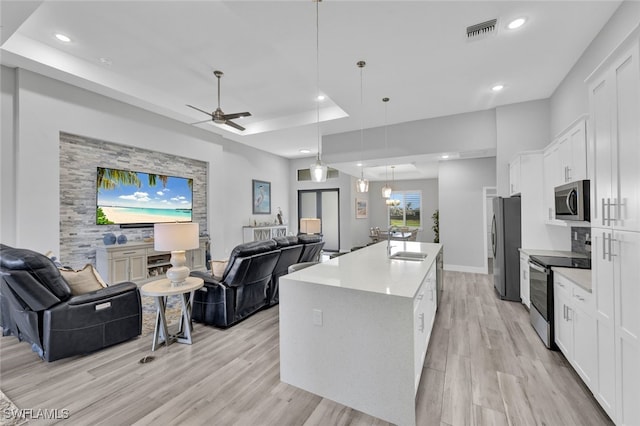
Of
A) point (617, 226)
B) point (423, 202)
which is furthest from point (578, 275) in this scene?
point (423, 202)

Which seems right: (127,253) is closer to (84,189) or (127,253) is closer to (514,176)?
(84,189)

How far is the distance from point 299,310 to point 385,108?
3.81 m

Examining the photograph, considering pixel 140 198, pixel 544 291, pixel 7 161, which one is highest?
pixel 7 161

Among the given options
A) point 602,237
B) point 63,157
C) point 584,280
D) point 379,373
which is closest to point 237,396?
point 379,373

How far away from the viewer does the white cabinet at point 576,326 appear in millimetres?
1917

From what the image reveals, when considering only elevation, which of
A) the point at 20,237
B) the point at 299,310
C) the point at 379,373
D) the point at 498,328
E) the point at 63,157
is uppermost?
the point at 63,157

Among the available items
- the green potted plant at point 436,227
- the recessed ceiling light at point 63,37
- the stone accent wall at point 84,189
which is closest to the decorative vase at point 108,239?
the stone accent wall at point 84,189

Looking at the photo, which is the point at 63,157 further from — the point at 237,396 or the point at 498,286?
the point at 498,286

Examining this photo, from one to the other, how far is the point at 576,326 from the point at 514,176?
265cm

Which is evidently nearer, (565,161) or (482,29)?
(482,29)

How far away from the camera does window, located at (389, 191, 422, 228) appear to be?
10.6 m

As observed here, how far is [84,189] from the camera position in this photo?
456cm

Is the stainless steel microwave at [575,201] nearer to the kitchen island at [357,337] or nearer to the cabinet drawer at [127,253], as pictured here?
the kitchen island at [357,337]

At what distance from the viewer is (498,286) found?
4453mm
